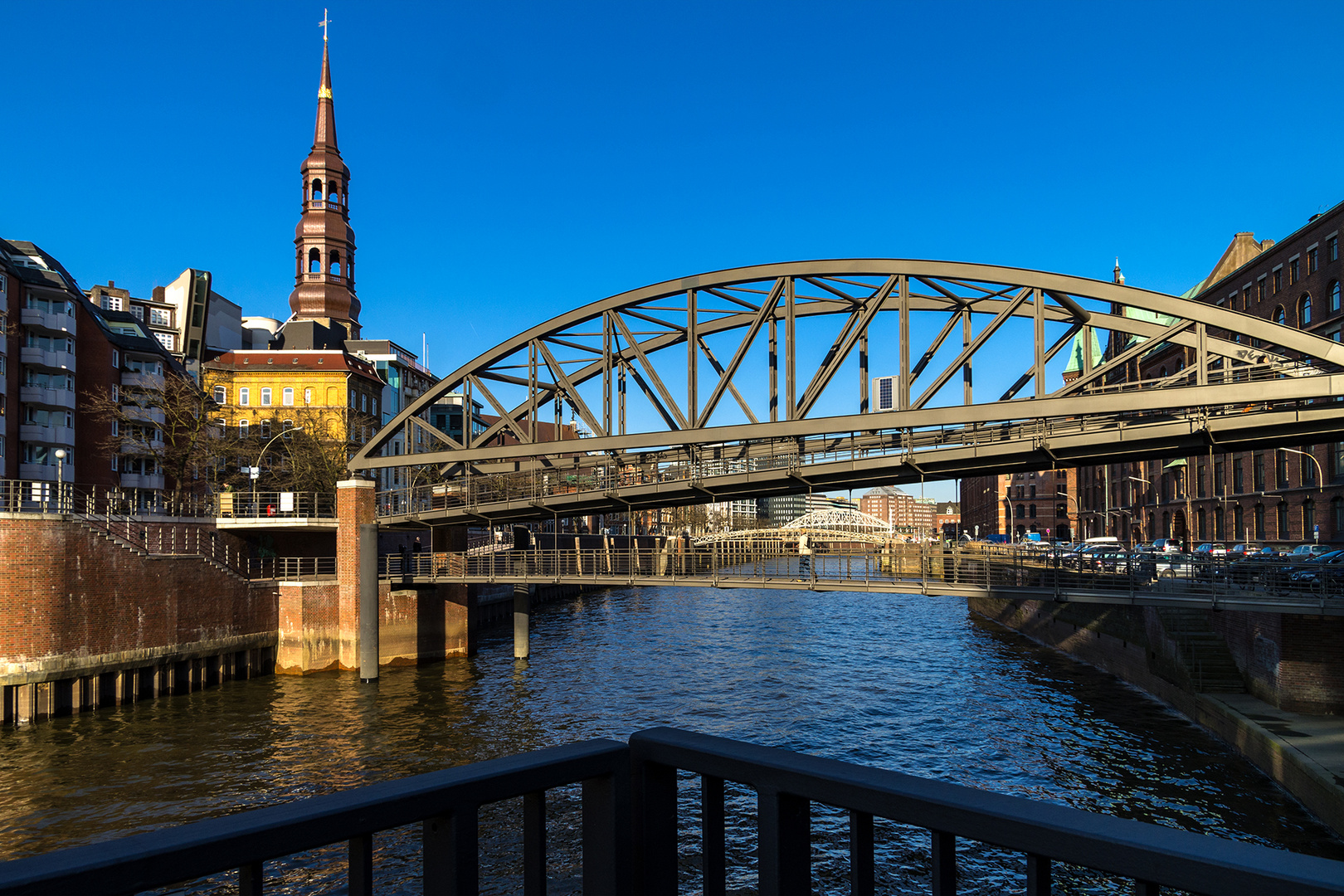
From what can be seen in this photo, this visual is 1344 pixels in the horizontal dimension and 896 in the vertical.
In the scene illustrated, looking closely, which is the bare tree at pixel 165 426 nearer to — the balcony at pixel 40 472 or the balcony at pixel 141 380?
the balcony at pixel 141 380

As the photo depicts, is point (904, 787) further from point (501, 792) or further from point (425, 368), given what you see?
point (425, 368)

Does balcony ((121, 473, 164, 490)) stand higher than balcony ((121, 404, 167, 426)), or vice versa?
balcony ((121, 404, 167, 426))

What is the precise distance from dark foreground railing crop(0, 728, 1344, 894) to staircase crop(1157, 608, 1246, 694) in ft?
99.8

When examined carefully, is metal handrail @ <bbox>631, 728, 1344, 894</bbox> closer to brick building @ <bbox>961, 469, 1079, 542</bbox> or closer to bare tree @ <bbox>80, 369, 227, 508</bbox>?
bare tree @ <bbox>80, 369, 227, 508</bbox>

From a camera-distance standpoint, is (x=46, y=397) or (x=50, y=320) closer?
(x=46, y=397)

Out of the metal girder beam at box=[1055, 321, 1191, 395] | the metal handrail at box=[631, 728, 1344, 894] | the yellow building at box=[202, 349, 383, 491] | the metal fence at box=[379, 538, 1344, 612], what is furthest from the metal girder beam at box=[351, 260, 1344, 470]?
the yellow building at box=[202, 349, 383, 491]

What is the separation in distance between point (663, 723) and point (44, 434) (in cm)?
4380

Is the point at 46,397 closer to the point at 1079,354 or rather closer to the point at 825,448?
the point at 825,448

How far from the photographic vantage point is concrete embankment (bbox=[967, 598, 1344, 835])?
64.5 ft

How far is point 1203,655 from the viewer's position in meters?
29.1

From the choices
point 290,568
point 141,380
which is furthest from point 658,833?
point 141,380

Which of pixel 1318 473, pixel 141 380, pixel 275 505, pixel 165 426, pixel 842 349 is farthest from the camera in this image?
pixel 141 380

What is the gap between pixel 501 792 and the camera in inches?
108

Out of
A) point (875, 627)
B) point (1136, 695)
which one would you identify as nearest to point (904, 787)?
point (1136, 695)
